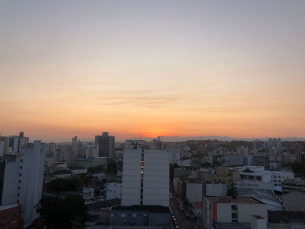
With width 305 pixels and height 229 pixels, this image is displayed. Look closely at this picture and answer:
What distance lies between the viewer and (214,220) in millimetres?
23094

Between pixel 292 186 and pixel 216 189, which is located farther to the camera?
pixel 292 186

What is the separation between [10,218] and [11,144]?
65.8 metres

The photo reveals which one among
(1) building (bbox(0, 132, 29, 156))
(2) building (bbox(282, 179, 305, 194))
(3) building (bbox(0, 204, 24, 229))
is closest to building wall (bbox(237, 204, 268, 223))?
(3) building (bbox(0, 204, 24, 229))

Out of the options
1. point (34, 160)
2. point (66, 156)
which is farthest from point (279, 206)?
point (66, 156)

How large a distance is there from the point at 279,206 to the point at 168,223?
675 inches

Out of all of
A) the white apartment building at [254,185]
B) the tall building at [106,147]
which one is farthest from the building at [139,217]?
the tall building at [106,147]

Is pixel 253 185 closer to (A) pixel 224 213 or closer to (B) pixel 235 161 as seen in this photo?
(A) pixel 224 213

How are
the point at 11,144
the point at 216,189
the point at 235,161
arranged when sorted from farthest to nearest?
1. the point at 235,161
2. the point at 11,144
3. the point at 216,189

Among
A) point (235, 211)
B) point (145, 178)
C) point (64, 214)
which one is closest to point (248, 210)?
point (235, 211)

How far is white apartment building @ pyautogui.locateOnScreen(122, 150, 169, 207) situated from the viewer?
97.5 feet

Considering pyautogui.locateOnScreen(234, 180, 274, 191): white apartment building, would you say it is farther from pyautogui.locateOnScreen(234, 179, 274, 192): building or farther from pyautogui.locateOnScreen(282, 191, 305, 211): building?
pyautogui.locateOnScreen(282, 191, 305, 211): building

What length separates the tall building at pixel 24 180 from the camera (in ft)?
94.6

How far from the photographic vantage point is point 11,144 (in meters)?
81.2

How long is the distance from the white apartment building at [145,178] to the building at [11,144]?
62559 mm
